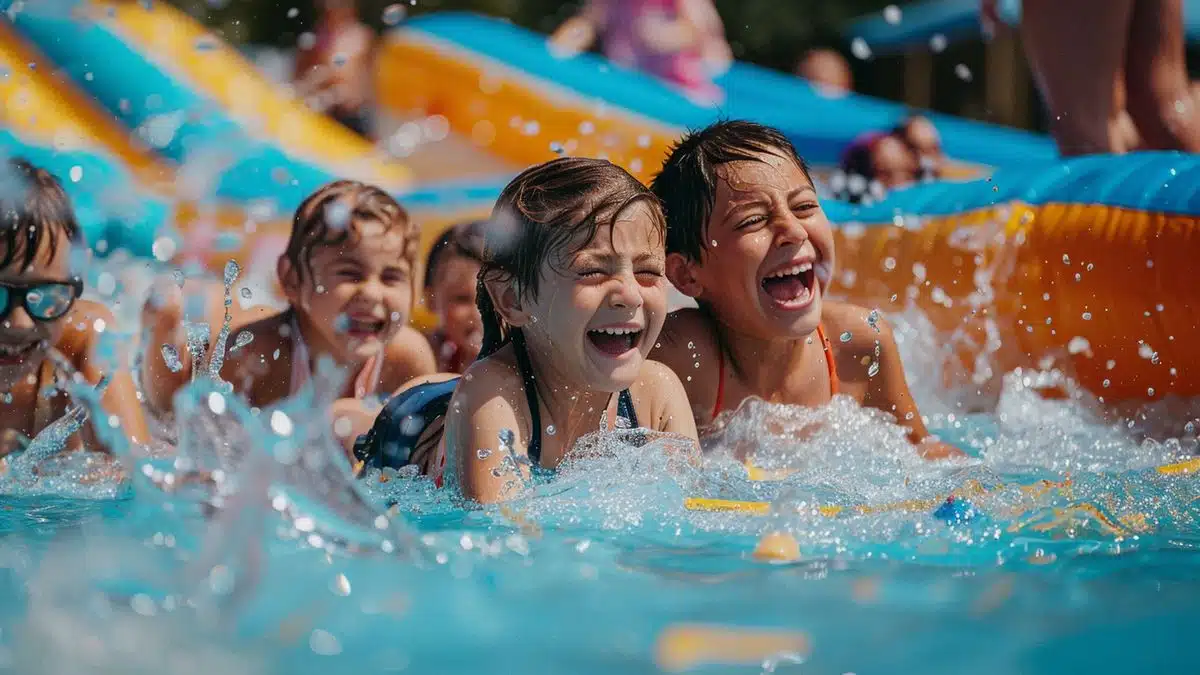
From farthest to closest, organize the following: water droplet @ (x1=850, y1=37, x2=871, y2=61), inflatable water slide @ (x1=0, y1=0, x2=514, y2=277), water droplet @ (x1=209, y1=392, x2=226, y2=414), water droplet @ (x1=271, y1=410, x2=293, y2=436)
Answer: water droplet @ (x1=850, y1=37, x2=871, y2=61)
inflatable water slide @ (x1=0, y1=0, x2=514, y2=277)
water droplet @ (x1=209, y1=392, x2=226, y2=414)
water droplet @ (x1=271, y1=410, x2=293, y2=436)

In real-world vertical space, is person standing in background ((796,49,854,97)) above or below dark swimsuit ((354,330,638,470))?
above

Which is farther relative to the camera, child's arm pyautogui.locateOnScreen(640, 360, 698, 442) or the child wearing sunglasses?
the child wearing sunglasses

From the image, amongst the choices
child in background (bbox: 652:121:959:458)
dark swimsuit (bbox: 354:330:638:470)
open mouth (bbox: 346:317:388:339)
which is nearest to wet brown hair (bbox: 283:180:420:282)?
open mouth (bbox: 346:317:388:339)

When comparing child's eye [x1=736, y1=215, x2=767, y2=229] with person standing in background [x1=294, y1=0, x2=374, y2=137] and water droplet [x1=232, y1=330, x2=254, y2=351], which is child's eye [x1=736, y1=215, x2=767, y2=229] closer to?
water droplet [x1=232, y1=330, x2=254, y2=351]

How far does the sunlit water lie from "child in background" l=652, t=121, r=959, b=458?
40 centimetres

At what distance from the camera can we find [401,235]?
126 inches

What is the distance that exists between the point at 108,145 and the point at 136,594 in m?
4.31

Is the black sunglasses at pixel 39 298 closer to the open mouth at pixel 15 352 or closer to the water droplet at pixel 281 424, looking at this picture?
the open mouth at pixel 15 352

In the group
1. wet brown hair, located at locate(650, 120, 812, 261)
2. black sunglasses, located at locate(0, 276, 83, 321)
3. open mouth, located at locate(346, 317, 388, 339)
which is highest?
wet brown hair, located at locate(650, 120, 812, 261)

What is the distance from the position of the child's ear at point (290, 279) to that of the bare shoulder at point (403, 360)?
0.81 feet

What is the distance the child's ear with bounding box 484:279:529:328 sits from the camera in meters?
2.40

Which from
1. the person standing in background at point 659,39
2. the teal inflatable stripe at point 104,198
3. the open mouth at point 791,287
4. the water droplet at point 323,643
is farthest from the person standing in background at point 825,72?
the water droplet at point 323,643

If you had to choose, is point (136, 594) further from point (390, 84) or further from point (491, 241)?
point (390, 84)

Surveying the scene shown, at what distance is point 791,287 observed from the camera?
9.07ft
